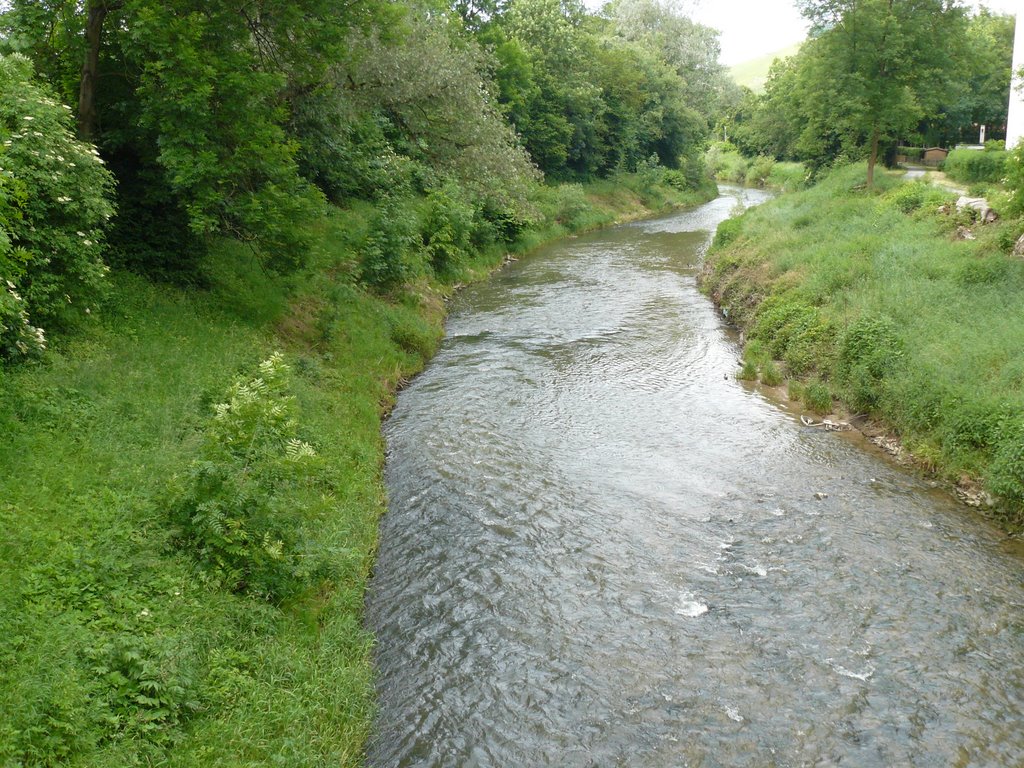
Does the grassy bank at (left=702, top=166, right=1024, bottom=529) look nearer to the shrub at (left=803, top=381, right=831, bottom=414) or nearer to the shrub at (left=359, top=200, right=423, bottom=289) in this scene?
the shrub at (left=803, top=381, right=831, bottom=414)

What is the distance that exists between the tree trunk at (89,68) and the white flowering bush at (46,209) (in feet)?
8.88

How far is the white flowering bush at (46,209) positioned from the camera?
8.80m

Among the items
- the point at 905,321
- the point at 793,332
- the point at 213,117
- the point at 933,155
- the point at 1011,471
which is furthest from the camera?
the point at 933,155

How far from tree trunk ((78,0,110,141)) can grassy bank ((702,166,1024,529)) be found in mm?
13900

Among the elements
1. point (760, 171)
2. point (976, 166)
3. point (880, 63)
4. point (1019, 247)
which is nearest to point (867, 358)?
point (1019, 247)

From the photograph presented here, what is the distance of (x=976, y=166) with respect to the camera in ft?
90.6

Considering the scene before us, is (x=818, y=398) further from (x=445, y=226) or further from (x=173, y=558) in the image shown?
Answer: (x=445, y=226)

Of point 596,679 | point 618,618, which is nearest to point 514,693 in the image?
point 596,679

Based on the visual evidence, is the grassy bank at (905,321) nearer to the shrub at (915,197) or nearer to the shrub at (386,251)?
the shrub at (915,197)

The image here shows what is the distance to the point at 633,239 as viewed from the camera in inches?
1475

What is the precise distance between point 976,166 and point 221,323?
27581mm

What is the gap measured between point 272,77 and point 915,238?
16.3 meters

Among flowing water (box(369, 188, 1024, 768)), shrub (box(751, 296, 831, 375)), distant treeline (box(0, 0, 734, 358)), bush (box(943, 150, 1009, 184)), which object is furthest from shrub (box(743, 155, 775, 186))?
flowing water (box(369, 188, 1024, 768))

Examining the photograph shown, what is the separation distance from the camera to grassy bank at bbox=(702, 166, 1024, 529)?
37.3ft
